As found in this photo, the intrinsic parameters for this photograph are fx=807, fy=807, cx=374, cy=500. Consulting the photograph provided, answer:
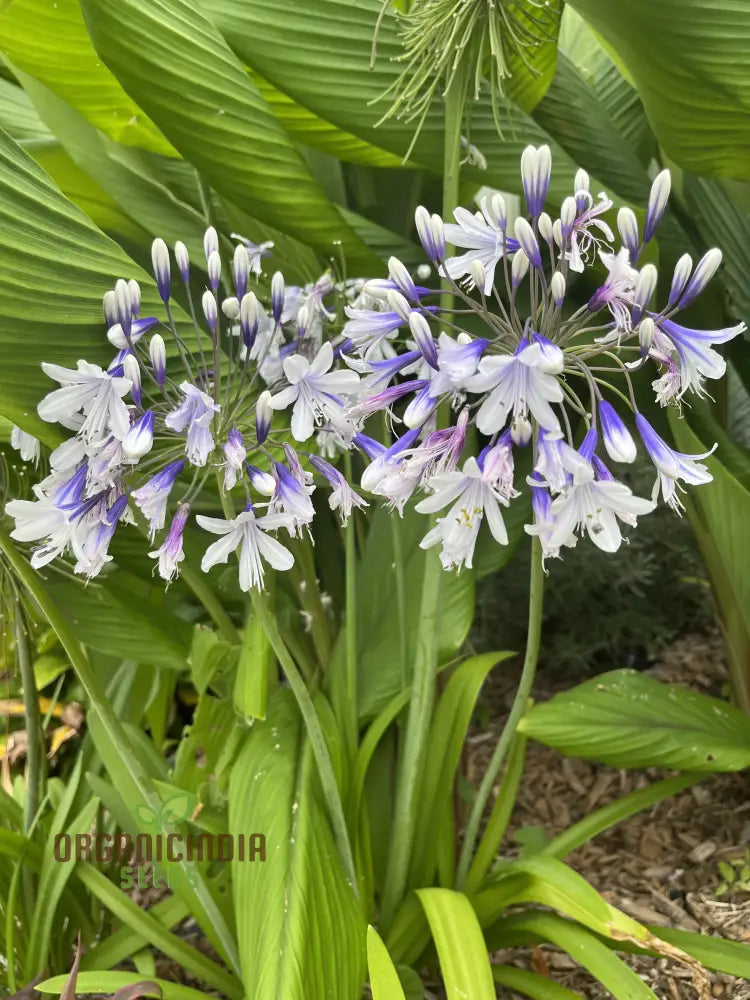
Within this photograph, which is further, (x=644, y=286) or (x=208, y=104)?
(x=208, y=104)

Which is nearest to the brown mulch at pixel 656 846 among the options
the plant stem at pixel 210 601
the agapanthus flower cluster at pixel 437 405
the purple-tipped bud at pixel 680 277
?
the plant stem at pixel 210 601

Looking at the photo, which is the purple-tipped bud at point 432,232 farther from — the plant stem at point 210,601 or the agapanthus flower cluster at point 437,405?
the plant stem at point 210,601

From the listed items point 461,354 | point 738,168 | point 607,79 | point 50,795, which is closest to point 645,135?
point 607,79

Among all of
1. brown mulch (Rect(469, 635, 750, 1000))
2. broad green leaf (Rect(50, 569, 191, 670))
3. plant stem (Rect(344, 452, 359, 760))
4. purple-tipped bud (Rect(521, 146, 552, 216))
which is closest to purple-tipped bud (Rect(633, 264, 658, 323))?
purple-tipped bud (Rect(521, 146, 552, 216))

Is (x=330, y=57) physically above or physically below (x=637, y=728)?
above

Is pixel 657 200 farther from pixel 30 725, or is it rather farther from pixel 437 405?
pixel 30 725

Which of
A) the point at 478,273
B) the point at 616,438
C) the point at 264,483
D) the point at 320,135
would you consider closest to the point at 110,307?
the point at 264,483

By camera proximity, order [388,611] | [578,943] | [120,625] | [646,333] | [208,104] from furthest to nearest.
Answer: [388,611] < [120,625] < [578,943] < [208,104] < [646,333]
